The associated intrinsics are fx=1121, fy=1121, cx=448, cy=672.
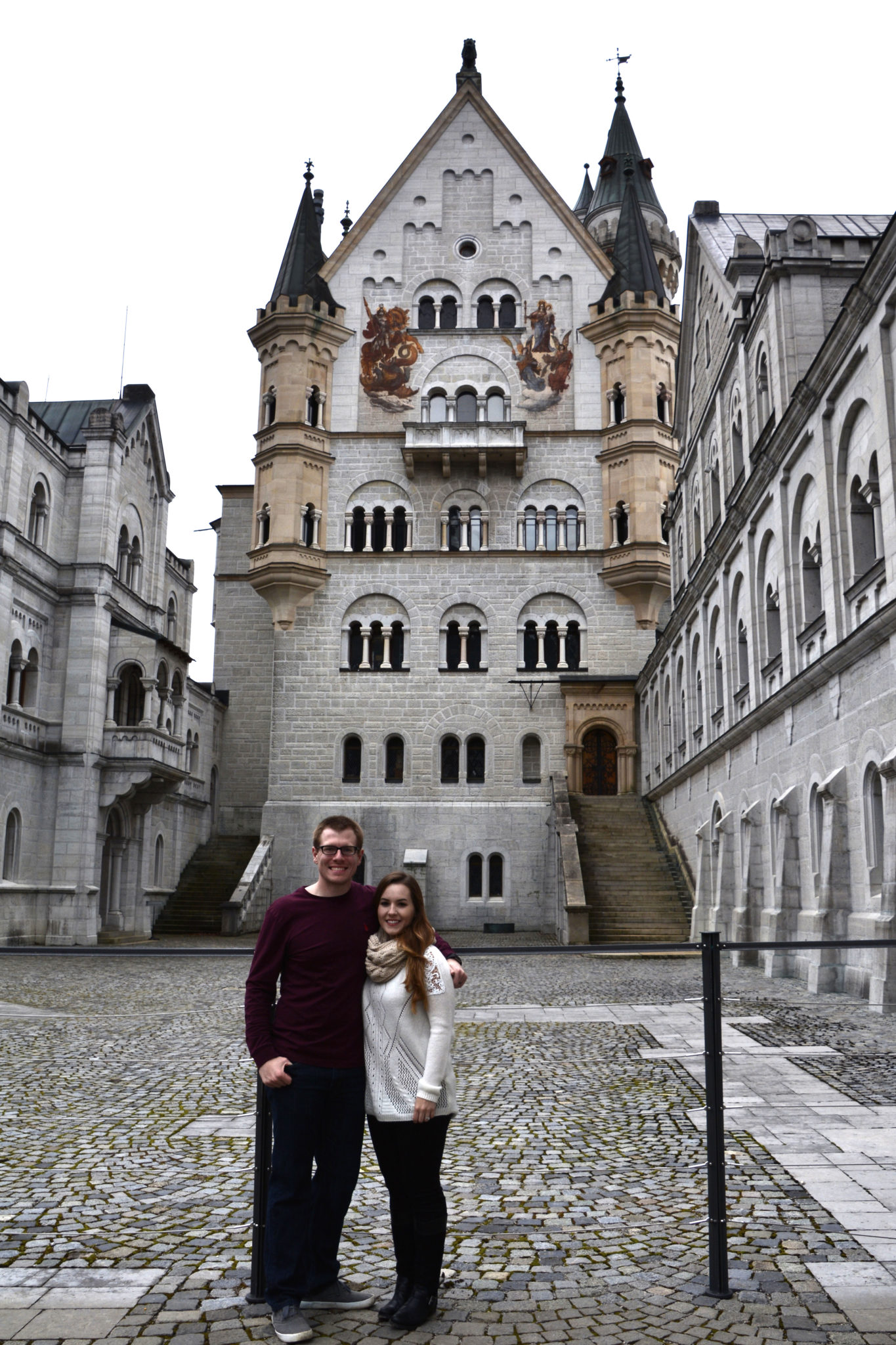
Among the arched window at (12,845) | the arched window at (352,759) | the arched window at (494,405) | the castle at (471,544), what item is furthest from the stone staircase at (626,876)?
the arched window at (12,845)

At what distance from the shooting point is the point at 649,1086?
7254mm

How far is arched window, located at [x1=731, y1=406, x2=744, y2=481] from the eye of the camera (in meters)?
25.7

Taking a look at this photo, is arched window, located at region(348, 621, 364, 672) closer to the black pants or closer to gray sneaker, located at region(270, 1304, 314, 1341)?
the black pants

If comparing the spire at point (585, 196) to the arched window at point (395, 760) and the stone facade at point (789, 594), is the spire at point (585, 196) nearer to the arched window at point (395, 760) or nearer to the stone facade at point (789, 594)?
the stone facade at point (789, 594)

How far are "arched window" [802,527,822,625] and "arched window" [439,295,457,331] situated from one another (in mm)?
28404

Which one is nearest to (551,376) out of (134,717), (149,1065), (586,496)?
(586,496)

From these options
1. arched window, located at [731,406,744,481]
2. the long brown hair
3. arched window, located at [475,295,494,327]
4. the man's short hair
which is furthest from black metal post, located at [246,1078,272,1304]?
arched window, located at [475,295,494,327]

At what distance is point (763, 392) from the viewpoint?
2350cm

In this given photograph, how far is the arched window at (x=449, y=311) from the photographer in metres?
45.0

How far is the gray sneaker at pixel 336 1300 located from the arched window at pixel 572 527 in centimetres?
3913

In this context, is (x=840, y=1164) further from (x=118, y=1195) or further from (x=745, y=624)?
(x=745, y=624)

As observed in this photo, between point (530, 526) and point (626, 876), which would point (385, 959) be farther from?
point (530, 526)

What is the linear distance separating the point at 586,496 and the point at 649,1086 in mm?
37405

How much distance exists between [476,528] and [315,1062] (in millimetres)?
39283
